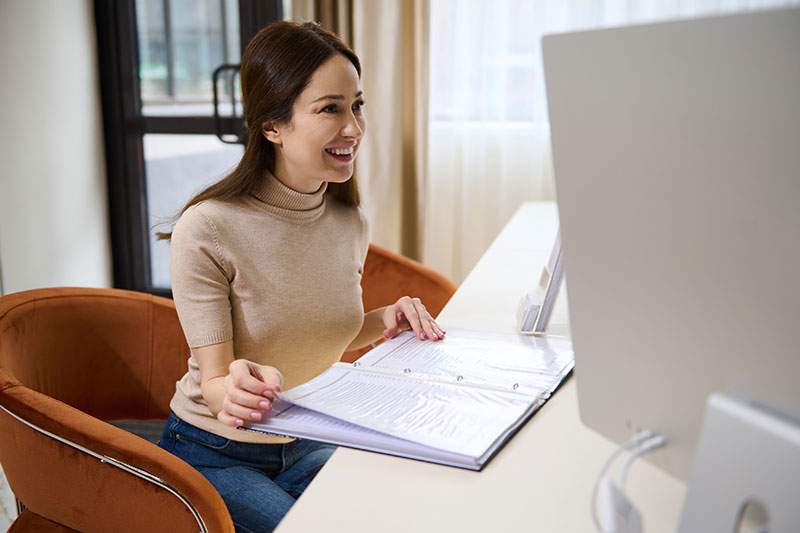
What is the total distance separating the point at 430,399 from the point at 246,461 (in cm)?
42

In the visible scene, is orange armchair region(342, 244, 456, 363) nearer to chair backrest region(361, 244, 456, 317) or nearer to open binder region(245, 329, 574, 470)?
chair backrest region(361, 244, 456, 317)

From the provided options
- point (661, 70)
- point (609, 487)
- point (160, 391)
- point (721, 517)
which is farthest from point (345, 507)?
point (160, 391)

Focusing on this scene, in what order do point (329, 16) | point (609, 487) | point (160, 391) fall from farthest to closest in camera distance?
point (329, 16) → point (160, 391) → point (609, 487)

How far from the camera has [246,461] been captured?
4.31ft

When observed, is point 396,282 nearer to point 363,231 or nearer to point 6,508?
point 363,231

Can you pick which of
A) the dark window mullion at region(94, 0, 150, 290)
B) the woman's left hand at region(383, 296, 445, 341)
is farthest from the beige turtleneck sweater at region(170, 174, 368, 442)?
the dark window mullion at region(94, 0, 150, 290)

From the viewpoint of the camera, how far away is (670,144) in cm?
56

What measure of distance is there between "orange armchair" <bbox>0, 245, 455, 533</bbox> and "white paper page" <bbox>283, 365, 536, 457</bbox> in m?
0.21

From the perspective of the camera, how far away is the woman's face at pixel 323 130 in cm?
136

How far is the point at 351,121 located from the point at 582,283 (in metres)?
0.81

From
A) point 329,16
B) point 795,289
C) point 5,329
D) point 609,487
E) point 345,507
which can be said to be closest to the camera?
point 795,289

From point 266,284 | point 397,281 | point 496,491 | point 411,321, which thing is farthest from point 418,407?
point 397,281

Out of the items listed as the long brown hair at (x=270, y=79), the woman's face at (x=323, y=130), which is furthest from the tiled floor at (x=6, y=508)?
the woman's face at (x=323, y=130)

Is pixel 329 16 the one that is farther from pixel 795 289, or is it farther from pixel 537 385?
pixel 795 289
